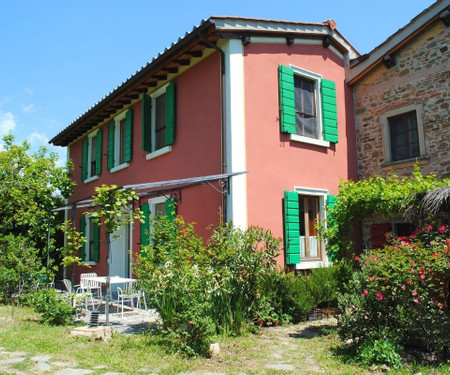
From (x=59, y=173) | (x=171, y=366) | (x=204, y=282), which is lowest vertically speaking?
(x=171, y=366)

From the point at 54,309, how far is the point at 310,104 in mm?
6900

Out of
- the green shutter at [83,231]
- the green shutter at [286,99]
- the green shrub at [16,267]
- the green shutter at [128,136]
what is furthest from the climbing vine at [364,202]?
the green shutter at [83,231]

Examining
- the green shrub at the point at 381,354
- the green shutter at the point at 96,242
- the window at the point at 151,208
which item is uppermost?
the window at the point at 151,208

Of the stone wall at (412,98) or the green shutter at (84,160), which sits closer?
the stone wall at (412,98)

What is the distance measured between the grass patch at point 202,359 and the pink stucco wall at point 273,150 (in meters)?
2.45

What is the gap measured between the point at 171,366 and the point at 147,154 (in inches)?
263

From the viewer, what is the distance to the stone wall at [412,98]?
9.44m

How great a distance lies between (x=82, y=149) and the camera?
49.7ft

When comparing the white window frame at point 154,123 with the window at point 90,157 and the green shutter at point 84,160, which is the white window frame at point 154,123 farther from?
the green shutter at point 84,160

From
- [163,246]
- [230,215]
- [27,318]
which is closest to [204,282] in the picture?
[163,246]

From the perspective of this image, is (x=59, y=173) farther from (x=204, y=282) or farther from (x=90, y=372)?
(x=90, y=372)

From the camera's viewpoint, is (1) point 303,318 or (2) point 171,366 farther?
(1) point 303,318

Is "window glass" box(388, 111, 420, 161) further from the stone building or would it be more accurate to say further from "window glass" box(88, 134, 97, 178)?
"window glass" box(88, 134, 97, 178)

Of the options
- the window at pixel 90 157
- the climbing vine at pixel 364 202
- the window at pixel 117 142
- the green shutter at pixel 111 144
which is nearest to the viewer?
the climbing vine at pixel 364 202
